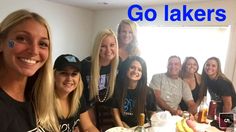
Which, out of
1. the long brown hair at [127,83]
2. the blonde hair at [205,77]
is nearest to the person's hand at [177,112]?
the blonde hair at [205,77]

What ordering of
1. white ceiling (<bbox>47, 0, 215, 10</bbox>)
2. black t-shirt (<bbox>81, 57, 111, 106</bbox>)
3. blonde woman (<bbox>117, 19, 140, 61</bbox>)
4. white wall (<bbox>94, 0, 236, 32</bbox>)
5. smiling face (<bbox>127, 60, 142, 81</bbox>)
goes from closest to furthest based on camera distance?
black t-shirt (<bbox>81, 57, 111, 106</bbox>) → smiling face (<bbox>127, 60, 142, 81</bbox>) → blonde woman (<bbox>117, 19, 140, 61</bbox>) → white wall (<bbox>94, 0, 236, 32</bbox>) → white ceiling (<bbox>47, 0, 215, 10</bbox>)

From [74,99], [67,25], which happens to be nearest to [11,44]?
[74,99]

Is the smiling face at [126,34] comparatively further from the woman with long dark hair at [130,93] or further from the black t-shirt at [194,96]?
the black t-shirt at [194,96]

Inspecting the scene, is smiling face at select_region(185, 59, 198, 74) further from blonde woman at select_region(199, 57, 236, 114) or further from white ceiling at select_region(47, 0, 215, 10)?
white ceiling at select_region(47, 0, 215, 10)

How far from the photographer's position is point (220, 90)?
2033mm

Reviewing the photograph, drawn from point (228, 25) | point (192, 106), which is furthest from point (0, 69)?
point (228, 25)

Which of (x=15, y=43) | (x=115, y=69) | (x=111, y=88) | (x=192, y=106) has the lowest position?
(x=192, y=106)

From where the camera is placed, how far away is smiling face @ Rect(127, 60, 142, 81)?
176 cm

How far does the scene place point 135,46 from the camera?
80.0 inches

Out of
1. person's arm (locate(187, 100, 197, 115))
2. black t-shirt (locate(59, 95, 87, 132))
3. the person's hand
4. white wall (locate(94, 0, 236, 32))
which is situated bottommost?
the person's hand

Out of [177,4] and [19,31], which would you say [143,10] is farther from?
[19,31]

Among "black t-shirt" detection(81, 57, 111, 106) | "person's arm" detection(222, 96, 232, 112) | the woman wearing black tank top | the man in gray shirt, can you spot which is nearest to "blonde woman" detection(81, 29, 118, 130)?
"black t-shirt" detection(81, 57, 111, 106)

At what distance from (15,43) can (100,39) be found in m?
0.98

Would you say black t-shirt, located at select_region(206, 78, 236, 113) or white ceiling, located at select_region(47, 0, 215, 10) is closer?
black t-shirt, located at select_region(206, 78, 236, 113)
